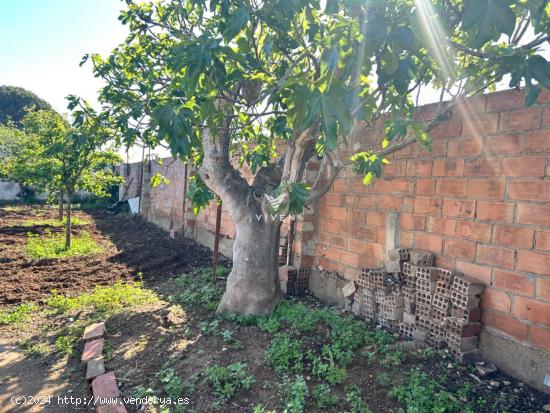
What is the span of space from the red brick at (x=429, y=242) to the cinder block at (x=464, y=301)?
0.45m

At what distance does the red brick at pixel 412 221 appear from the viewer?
3.29 metres

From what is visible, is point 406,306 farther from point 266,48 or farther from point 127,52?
point 127,52

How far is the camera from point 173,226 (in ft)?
32.5

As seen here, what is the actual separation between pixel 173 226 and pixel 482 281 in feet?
27.5

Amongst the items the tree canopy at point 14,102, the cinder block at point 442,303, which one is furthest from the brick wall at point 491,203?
the tree canopy at point 14,102

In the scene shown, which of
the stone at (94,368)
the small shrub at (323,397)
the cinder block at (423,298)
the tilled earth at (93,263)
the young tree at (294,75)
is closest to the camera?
the young tree at (294,75)

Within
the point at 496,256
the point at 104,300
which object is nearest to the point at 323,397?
the point at 496,256

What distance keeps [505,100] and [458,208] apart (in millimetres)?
888

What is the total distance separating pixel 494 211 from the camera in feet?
8.89

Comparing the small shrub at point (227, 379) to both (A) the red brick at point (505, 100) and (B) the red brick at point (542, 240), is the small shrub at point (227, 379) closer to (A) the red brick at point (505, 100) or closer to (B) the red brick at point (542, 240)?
(B) the red brick at point (542, 240)

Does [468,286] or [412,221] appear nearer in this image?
[468,286]

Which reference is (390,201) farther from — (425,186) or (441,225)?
(441,225)

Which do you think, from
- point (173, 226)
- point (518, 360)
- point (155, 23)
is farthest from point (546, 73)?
point (173, 226)

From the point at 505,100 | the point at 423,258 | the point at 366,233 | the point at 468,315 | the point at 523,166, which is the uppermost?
the point at 505,100
